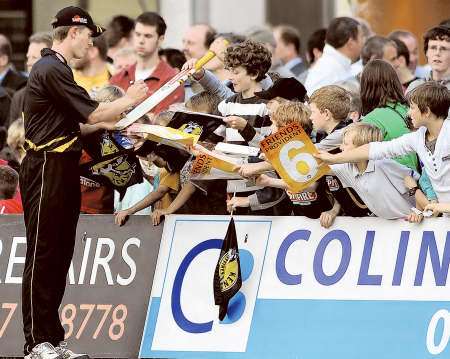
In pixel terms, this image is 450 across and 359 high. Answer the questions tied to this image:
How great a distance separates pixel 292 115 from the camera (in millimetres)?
11531

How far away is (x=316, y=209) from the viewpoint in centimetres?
1143

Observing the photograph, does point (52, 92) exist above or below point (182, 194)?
above

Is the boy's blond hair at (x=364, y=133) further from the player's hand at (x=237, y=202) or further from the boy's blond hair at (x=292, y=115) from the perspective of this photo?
the player's hand at (x=237, y=202)

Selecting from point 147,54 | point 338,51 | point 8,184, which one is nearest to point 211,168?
point 8,184

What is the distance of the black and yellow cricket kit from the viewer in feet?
36.4

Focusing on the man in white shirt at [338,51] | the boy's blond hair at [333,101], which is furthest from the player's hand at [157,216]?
the man in white shirt at [338,51]

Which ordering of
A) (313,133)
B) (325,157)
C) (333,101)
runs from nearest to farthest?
(325,157) → (333,101) → (313,133)

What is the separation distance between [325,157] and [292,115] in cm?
69

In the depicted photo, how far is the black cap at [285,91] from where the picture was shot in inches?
474

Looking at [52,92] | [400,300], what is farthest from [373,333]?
[52,92]

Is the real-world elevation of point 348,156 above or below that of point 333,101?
below

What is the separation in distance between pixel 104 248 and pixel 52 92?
60.8 inches

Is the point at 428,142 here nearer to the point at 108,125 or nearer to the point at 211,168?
the point at 211,168

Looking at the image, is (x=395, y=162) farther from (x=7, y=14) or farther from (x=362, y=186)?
(x=7, y=14)
